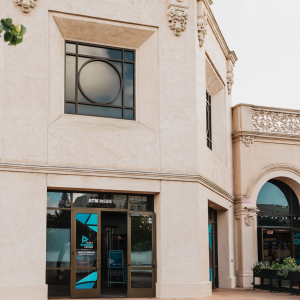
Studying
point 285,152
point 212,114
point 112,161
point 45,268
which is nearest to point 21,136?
point 112,161

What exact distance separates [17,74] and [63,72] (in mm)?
1456

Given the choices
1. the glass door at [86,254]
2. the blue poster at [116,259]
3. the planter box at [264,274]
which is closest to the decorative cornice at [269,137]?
the planter box at [264,274]

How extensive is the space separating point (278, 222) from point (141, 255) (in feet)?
30.3

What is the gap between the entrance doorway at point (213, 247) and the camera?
67.1 ft

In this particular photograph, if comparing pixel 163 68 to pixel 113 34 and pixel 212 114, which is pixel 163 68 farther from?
pixel 212 114

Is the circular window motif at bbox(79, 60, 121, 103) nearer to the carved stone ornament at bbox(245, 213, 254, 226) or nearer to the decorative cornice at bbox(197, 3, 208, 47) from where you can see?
the decorative cornice at bbox(197, 3, 208, 47)

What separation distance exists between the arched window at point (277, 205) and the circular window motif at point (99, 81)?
9595 millimetres

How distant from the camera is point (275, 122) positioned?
23797mm

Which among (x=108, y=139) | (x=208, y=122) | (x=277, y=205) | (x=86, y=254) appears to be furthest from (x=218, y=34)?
(x=86, y=254)

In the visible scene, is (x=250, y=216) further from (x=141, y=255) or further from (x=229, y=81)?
(x=141, y=255)

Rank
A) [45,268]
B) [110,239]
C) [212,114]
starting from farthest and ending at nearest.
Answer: [212,114] → [110,239] → [45,268]

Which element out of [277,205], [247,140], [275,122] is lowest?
[277,205]

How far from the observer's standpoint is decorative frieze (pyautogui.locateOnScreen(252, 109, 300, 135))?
77.2ft

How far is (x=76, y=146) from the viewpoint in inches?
630
